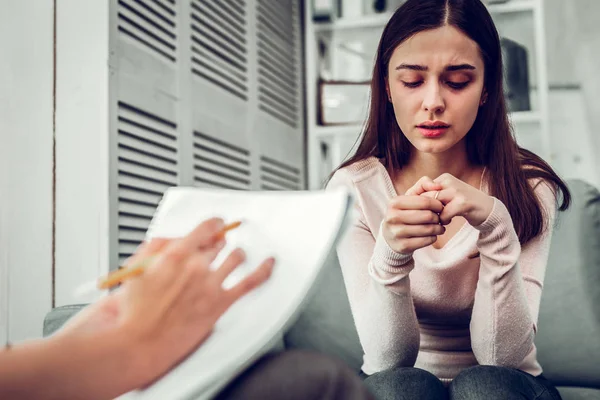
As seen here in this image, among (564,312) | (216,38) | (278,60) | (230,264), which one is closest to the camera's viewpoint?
(230,264)

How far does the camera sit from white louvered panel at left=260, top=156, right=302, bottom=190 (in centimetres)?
233

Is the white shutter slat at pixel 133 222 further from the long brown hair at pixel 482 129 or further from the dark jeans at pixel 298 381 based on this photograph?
the dark jeans at pixel 298 381

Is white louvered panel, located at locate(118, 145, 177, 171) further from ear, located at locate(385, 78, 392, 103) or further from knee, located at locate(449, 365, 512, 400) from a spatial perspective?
knee, located at locate(449, 365, 512, 400)

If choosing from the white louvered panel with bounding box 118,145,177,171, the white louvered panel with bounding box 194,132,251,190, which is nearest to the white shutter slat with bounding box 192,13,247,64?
the white louvered panel with bounding box 194,132,251,190

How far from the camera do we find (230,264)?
47cm

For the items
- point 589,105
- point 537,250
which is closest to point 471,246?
point 537,250

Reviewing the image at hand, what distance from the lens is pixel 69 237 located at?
1.42 m

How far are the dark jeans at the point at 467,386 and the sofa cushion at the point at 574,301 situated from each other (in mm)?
535

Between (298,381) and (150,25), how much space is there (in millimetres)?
1442

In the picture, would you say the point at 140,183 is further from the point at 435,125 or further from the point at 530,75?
the point at 530,75

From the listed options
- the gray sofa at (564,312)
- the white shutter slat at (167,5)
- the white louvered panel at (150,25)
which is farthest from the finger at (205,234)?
the white shutter slat at (167,5)

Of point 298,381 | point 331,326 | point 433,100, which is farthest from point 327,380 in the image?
point 331,326

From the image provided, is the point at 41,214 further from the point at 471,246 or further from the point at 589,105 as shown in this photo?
the point at 589,105

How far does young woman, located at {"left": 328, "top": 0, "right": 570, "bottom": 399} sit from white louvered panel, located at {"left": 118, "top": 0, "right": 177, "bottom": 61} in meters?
0.67
